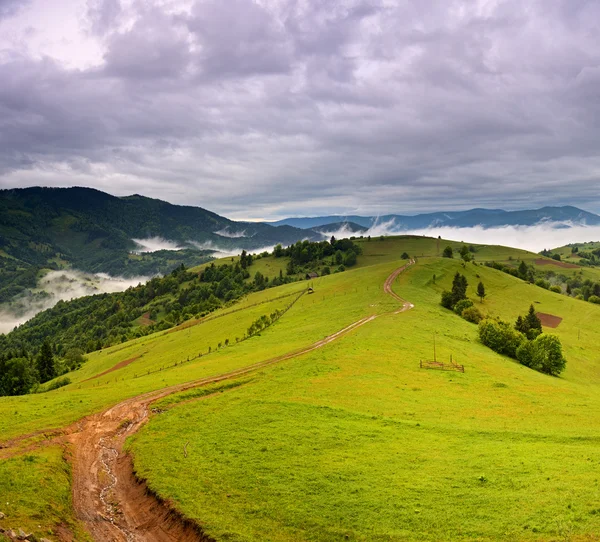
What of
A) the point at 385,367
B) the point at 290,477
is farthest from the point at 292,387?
the point at 290,477

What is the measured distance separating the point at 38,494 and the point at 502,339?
82.9m

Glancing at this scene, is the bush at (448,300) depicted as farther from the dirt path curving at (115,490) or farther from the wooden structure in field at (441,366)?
the dirt path curving at (115,490)

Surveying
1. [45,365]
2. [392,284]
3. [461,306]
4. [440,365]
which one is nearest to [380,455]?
[440,365]

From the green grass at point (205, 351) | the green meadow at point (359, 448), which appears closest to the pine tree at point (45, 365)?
the green grass at point (205, 351)

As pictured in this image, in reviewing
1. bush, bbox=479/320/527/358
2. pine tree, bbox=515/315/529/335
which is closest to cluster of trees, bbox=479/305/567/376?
bush, bbox=479/320/527/358

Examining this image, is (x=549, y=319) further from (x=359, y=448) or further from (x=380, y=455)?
(x=380, y=455)

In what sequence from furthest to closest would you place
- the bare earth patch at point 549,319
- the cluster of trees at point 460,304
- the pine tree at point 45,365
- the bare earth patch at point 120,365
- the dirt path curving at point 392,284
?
the pine tree at point 45,365, the bare earth patch at point 549,319, the cluster of trees at point 460,304, the dirt path curving at point 392,284, the bare earth patch at point 120,365

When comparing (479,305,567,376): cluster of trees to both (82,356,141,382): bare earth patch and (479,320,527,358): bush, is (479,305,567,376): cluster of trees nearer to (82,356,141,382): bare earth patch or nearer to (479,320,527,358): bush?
(479,320,527,358): bush

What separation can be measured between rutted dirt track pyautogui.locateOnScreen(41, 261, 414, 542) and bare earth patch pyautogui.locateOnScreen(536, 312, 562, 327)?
118981 millimetres

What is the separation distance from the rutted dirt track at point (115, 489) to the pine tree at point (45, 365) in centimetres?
10655

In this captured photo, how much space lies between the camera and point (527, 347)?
82.8 m

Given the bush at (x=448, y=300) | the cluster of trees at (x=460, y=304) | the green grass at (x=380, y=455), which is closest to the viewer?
the green grass at (x=380, y=455)

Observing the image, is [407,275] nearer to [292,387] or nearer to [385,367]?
[385,367]

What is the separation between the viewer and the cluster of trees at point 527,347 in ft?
260
